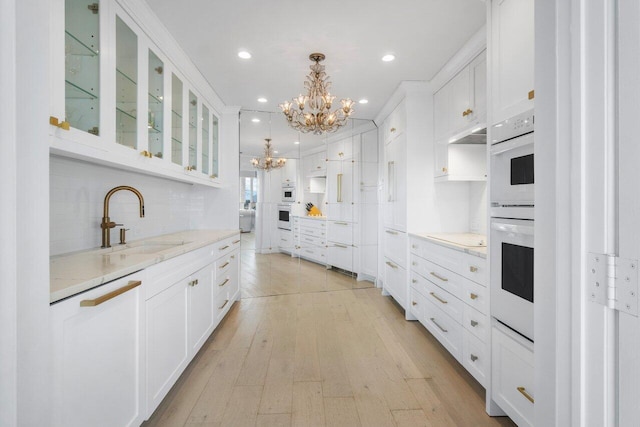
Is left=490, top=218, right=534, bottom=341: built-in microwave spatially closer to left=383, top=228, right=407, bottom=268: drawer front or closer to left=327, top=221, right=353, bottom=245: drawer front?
left=383, top=228, right=407, bottom=268: drawer front

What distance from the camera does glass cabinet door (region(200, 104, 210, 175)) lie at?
3449mm

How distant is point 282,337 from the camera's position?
2902 millimetres

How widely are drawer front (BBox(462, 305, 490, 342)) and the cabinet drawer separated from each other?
0.13 metres

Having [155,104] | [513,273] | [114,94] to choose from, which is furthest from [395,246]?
[114,94]

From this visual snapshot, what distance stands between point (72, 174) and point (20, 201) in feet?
4.37

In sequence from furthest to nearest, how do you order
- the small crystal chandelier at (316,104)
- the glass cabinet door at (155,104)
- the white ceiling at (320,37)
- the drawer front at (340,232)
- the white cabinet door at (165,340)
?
the drawer front at (340,232) → the small crystal chandelier at (316,104) → the glass cabinet door at (155,104) → the white ceiling at (320,37) → the white cabinet door at (165,340)

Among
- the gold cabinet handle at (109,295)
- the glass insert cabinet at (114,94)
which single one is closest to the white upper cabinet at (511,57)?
the gold cabinet handle at (109,295)

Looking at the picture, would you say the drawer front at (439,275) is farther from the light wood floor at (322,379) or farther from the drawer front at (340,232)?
the drawer front at (340,232)

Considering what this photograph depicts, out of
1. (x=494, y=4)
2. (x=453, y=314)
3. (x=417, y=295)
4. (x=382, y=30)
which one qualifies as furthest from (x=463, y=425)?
(x=382, y=30)

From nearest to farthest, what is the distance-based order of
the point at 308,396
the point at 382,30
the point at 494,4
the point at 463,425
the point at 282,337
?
1. the point at 463,425
2. the point at 494,4
3. the point at 308,396
4. the point at 382,30
5. the point at 282,337

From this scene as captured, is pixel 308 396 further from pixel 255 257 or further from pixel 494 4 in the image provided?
pixel 255 257

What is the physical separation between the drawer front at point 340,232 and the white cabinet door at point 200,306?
2401mm

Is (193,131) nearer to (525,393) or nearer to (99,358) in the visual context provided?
(99,358)

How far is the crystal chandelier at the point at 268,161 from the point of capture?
4.51 m
